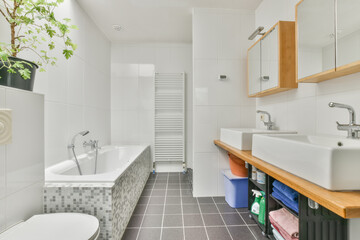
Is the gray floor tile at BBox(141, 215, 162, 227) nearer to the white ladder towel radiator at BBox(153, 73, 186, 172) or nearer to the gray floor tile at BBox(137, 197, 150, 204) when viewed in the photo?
the gray floor tile at BBox(137, 197, 150, 204)

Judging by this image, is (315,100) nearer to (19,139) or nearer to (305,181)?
(305,181)

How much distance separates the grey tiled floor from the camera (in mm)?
1569

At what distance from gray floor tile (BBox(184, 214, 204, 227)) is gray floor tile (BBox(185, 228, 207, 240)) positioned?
0.07m

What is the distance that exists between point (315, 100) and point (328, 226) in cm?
88

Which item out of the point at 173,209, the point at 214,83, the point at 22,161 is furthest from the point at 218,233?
the point at 214,83

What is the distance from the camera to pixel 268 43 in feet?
5.93

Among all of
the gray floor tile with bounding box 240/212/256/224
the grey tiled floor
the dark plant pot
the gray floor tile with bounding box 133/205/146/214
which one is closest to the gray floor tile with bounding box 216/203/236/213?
the grey tiled floor

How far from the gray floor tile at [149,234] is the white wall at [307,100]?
152cm

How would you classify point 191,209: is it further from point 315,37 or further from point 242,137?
point 315,37

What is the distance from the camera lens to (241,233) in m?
1.60

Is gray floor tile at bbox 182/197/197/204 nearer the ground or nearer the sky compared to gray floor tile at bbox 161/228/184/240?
nearer the sky

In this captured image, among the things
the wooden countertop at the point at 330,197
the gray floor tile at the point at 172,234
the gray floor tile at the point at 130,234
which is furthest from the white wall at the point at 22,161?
the wooden countertop at the point at 330,197

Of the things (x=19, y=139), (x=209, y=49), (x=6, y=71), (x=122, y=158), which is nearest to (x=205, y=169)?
(x=122, y=158)

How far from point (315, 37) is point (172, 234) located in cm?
187
